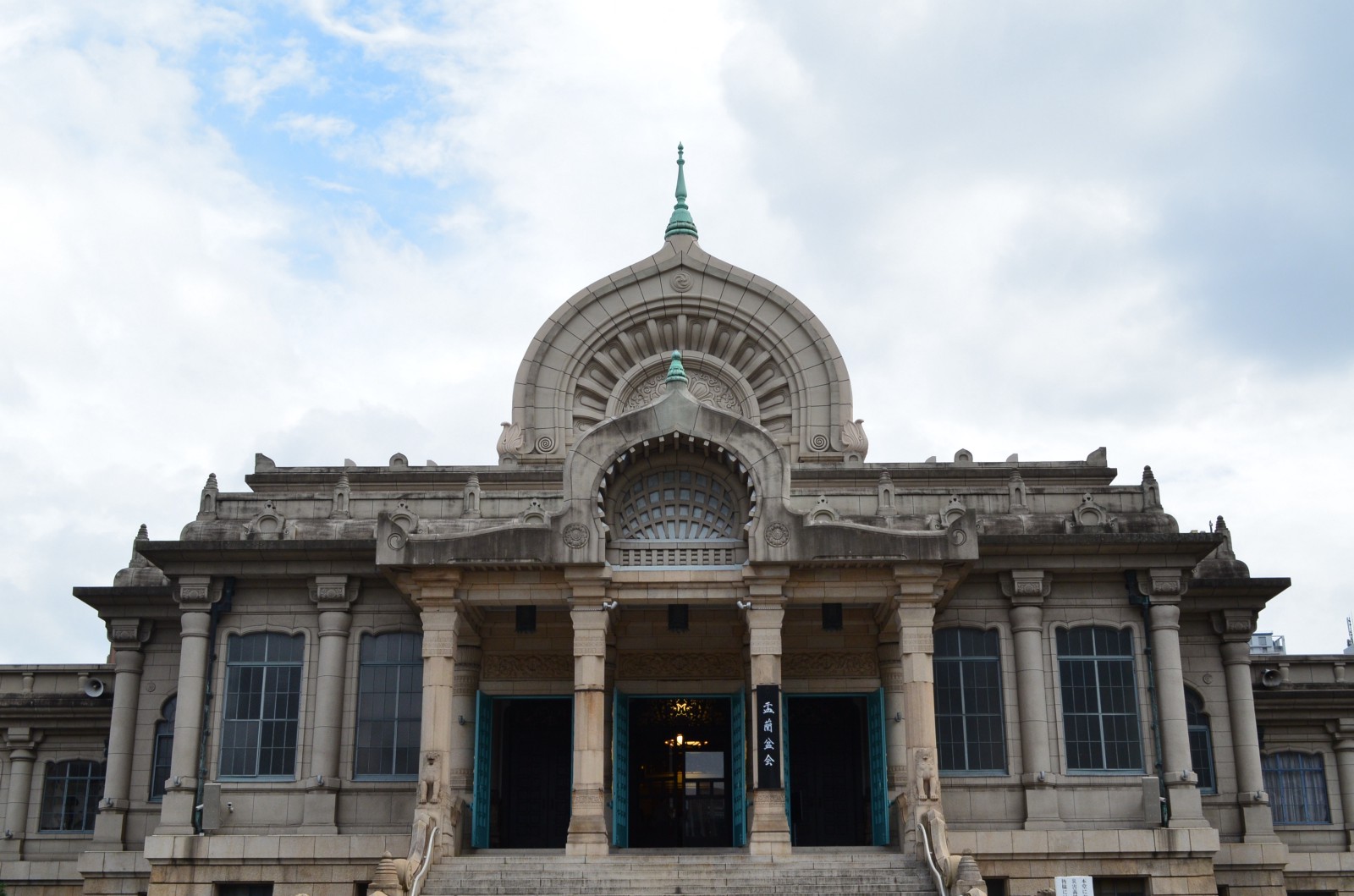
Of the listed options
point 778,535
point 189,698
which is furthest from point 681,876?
point 189,698

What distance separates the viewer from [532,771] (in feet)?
105

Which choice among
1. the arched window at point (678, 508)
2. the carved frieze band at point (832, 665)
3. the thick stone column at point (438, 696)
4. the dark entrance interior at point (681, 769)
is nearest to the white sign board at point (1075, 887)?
the carved frieze band at point (832, 665)

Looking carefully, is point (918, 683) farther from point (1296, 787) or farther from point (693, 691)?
point (1296, 787)

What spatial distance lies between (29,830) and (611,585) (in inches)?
722

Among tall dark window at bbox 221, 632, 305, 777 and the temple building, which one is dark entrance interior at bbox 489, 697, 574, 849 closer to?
the temple building

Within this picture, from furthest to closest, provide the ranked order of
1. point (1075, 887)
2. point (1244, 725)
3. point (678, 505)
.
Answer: point (1244, 725) < point (678, 505) < point (1075, 887)

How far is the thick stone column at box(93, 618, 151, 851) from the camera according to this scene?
3231 cm

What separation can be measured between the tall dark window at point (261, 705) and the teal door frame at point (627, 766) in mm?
6934

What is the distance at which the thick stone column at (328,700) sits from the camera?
97.3ft

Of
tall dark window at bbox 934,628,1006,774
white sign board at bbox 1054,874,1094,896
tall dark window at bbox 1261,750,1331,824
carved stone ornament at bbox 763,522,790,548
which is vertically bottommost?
white sign board at bbox 1054,874,1094,896

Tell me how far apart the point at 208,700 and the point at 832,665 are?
45.3ft

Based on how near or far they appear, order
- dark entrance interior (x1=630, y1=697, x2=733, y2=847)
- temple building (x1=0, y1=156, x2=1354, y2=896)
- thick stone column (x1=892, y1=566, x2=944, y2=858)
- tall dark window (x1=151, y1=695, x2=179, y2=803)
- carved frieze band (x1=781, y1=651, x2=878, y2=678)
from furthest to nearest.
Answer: tall dark window (x1=151, y1=695, x2=179, y2=803), dark entrance interior (x1=630, y1=697, x2=733, y2=847), carved frieze band (x1=781, y1=651, x2=878, y2=678), temple building (x1=0, y1=156, x2=1354, y2=896), thick stone column (x1=892, y1=566, x2=944, y2=858)

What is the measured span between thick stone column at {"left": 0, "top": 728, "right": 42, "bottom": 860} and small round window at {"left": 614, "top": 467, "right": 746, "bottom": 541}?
59.1 feet

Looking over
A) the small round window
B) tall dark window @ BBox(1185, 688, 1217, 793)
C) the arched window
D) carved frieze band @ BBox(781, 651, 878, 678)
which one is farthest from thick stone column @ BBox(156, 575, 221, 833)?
tall dark window @ BBox(1185, 688, 1217, 793)
